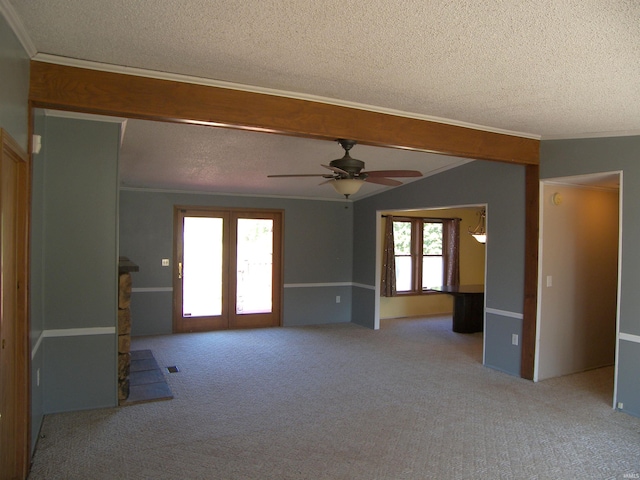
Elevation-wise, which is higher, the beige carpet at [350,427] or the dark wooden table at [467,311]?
the dark wooden table at [467,311]

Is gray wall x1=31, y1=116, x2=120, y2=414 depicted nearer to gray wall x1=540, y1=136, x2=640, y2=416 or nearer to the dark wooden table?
gray wall x1=540, y1=136, x2=640, y2=416

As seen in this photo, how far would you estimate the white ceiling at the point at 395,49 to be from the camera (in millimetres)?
2068

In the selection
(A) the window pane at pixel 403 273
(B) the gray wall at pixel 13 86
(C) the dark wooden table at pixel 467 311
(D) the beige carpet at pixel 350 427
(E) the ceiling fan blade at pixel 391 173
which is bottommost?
(D) the beige carpet at pixel 350 427

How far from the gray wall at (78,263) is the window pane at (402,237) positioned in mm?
5511

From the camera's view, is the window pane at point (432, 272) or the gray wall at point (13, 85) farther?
the window pane at point (432, 272)

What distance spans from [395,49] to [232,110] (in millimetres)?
1240

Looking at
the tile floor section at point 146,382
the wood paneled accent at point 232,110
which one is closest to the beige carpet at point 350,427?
the tile floor section at point 146,382

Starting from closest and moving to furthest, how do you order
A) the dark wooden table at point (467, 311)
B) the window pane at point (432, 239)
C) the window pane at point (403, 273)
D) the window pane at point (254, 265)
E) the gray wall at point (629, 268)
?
the gray wall at point (629, 268), the dark wooden table at point (467, 311), the window pane at point (254, 265), the window pane at point (403, 273), the window pane at point (432, 239)

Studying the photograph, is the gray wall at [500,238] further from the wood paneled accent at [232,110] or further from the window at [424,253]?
the window at [424,253]

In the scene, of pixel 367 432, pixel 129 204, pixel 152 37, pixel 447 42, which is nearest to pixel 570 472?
pixel 367 432

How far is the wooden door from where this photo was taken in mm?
2346

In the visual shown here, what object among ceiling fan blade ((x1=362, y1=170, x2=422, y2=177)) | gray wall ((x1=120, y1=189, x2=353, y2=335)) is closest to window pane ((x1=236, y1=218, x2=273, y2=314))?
A: gray wall ((x1=120, y1=189, x2=353, y2=335))

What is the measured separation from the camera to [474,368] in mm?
5289

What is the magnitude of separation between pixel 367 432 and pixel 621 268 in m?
2.66
